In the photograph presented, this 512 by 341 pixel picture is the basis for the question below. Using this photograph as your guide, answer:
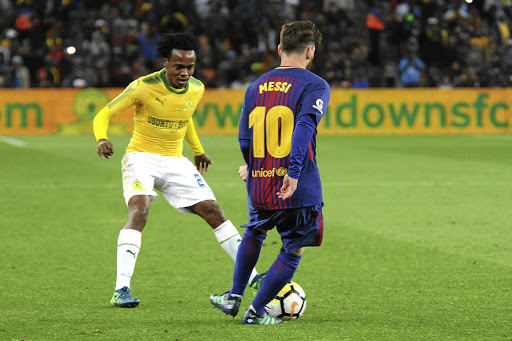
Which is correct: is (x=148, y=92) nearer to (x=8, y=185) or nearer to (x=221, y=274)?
(x=221, y=274)

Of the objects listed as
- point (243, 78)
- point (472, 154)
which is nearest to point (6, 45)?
point (243, 78)

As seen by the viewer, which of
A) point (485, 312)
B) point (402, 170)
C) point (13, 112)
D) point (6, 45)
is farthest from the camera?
point (6, 45)

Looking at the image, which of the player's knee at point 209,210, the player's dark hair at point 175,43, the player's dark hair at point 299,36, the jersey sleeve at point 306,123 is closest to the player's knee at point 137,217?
the player's knee at point 209,210

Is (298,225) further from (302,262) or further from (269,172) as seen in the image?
(302,262)

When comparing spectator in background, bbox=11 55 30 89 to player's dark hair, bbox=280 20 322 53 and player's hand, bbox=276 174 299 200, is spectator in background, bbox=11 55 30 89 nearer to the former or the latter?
player's dark hair, bbox=280 20 322 53

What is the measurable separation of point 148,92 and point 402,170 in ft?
34.5

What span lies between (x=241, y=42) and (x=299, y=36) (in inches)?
942

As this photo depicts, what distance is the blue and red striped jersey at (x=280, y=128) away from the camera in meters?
5.45

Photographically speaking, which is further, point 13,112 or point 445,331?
point 13,112

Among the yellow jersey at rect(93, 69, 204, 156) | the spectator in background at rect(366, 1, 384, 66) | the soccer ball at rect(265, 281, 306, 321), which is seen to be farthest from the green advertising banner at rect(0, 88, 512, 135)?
the soccer ball at rect(265, 281, 306, 321)

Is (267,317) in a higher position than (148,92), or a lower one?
lower

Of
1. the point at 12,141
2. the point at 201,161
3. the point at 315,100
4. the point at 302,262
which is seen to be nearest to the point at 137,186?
the point at 201,161

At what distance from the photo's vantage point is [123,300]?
628 centimetres

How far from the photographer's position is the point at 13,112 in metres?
25.5
